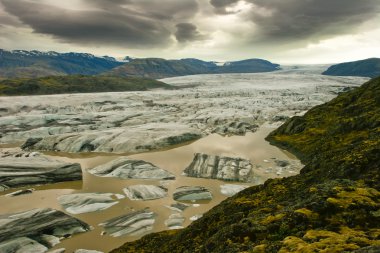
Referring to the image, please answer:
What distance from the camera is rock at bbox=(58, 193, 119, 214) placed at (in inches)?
1244

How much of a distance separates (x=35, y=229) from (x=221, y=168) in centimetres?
2514

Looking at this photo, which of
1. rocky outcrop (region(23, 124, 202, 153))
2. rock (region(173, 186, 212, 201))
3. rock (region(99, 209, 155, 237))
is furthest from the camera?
rocky outcrop (region(23, 124, 202, 153))

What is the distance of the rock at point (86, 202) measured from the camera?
31608mm

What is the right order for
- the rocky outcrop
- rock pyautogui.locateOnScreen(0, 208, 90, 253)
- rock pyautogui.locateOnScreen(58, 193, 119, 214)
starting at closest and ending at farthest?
rock pyautogui.locateOnScreen(0, 208, 90, 253), rock pyautogui.locateOnScreen(58, 193, 119, 214), the rocky outcrop

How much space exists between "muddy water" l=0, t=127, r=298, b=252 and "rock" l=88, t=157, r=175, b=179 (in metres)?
1.29

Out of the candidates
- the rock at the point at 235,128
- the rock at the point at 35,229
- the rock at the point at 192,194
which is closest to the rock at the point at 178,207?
the rock at the point at 192,194

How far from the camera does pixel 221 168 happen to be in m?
44.0

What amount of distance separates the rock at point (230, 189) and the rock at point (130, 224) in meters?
9.84

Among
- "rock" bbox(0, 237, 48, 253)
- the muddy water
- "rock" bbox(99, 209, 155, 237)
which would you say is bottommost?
the muddy water

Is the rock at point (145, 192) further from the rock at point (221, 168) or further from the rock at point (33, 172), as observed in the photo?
the rock at point (33, 172)

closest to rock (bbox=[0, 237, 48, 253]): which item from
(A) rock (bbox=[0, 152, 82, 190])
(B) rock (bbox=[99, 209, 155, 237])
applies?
(B) rock (bbox=[99, 209, 155, 237])

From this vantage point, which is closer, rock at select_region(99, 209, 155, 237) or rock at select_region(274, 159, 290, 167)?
rock at select_region(99, 209, 155, 237)

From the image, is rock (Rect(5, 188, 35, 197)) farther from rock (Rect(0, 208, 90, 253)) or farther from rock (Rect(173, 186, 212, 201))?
rock (Rect(173, 186, 212, 201))

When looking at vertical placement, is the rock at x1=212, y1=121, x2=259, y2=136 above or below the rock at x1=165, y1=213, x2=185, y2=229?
above
